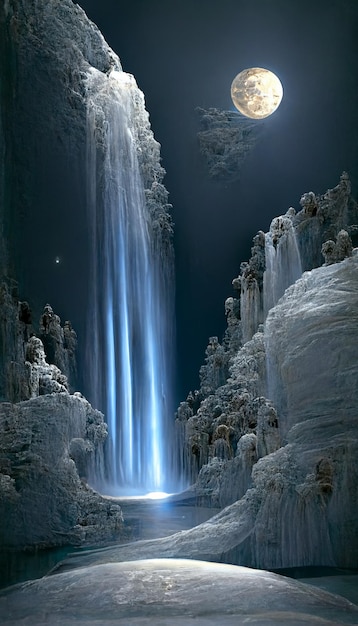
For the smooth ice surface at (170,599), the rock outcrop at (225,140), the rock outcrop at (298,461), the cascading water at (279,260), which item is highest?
the rock outcrop at (225,140)

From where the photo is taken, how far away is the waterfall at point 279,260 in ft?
38.7

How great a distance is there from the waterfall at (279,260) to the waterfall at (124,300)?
203 cm

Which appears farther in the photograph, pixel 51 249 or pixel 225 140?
pixel 225 140

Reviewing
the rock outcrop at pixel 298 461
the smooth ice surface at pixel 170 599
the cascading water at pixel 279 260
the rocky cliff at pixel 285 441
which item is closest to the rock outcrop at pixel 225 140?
the cascading water at pixel 279 260

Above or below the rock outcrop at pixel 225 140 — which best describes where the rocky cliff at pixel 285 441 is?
below

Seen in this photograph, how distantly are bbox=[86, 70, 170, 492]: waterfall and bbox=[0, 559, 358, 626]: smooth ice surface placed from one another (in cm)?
305

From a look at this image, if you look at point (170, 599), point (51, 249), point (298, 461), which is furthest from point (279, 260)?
point (170, 599)

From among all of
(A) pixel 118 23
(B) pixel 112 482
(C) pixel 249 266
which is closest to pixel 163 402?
(B) pixel 112 482

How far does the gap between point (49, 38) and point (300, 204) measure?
5.73 meters

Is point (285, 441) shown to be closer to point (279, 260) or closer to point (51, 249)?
point (279, 260)

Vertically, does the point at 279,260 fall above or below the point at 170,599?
above

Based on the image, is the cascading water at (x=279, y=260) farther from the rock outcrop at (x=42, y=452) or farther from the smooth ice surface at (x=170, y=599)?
the smooth ice surface at (x=170, y=599)

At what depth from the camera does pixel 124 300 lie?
498 inches

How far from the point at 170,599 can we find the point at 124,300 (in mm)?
6649
